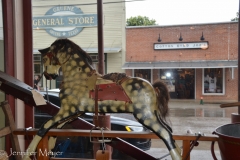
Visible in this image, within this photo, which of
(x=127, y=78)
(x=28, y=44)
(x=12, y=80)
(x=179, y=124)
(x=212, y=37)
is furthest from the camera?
(x=212, y=37)

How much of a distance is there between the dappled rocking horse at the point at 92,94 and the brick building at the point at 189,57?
9.65 m

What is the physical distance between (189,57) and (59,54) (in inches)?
422

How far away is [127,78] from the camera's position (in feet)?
5.49

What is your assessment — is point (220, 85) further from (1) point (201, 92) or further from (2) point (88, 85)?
(2) point (88, 85)

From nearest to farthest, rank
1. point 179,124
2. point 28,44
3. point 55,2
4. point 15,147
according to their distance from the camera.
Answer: point 15,147 → point 28,44 → point 179,124 → point 55,2

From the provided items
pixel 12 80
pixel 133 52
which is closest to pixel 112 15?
pixel 133 52

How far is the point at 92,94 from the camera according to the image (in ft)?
5.50

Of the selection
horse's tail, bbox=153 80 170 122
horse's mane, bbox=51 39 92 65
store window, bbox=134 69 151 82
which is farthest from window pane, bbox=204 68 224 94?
horse's mane, bbox=51 39 92 65

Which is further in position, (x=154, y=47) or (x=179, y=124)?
(x=154, y=47)

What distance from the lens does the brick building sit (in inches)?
447

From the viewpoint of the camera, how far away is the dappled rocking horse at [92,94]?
1605 mm

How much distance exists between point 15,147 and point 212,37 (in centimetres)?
1100

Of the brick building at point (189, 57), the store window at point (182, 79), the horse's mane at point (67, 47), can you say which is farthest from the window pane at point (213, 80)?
the horse's mane at point (67, 47)

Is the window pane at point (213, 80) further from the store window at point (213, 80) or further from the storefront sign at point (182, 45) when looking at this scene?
the storefront sign at point (182, 45)
